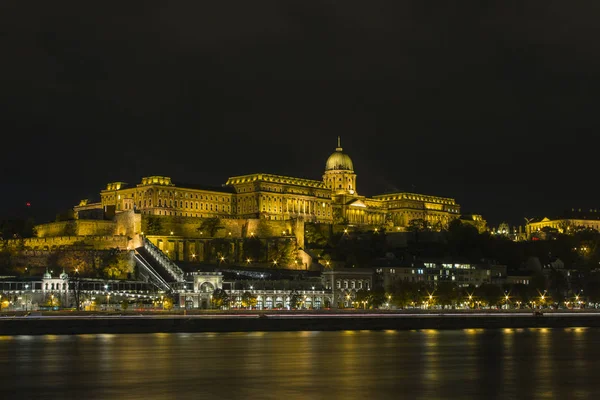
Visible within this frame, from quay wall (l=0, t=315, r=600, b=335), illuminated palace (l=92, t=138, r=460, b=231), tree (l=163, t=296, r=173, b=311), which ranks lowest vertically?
quay wall (l=0, t=315, r=600, b=335)

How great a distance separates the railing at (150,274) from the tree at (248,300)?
7.02m

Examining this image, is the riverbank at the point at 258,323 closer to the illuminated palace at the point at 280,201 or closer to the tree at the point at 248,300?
the tree at the point at 248,300

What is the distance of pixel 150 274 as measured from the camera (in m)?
98.1

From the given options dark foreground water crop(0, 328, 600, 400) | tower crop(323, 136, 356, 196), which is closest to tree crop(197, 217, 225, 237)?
tower crop(323, 136, 356, 196)

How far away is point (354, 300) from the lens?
10112cm

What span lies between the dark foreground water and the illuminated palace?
75383 millimetres

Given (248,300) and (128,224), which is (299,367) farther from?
(128,224)

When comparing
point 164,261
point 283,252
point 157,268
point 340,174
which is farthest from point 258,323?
point 340,174

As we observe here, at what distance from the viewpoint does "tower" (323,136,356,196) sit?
178625 millimetres

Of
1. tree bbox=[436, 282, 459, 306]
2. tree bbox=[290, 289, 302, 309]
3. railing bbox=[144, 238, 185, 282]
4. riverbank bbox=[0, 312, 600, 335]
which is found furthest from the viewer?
tree bbox=[436, 282, 459, 306]

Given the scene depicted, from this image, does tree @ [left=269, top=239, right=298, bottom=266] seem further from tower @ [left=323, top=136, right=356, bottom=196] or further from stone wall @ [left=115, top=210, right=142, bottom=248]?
tower @ [left=323, top=136, right=356, bottom=196]

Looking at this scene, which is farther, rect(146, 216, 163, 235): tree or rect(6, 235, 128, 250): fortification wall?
rect(146, 216, 163, 235): tree

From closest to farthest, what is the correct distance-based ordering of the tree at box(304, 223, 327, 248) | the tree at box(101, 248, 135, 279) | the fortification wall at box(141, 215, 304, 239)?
the tree at box(101, 248, 135, 279), the fortification wall at box(141, 215, 304, 239), the tree at box(304, 223, 327, 248)

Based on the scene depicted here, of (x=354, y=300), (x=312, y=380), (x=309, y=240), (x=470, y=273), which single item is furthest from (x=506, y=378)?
(x=309, y=240)
